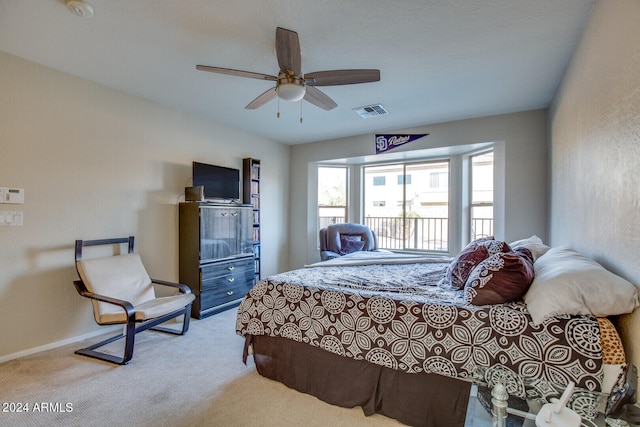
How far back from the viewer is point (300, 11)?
192cm

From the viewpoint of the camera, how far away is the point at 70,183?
291cm

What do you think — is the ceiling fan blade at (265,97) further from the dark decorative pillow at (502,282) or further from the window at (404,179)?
the window at (404,179)

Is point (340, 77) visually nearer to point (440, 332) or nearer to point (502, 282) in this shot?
point (502, 282)

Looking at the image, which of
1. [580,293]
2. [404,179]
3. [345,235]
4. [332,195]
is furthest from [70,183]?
[404,179]

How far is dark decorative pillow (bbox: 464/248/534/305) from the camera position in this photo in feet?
5.48

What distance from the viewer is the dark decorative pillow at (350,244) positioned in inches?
193

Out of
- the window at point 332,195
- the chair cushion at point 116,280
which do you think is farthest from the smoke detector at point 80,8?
the window at point 332,195

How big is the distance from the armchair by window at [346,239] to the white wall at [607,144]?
2789mm

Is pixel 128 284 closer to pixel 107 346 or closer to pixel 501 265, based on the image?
pixel 107 346

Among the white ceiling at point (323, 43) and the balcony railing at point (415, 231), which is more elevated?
the white ceiling at point (323, 43)

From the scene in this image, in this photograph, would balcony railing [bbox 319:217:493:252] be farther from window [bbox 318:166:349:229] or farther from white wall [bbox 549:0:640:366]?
white wall [bbox 549:0:640:366]

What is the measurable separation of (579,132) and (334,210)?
3.99m

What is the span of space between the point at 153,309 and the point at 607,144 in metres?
3.56

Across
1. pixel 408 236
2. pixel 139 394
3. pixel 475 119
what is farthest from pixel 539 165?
pixel 139 394
